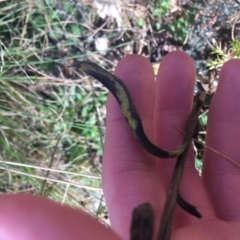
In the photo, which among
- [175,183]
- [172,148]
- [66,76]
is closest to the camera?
[175,183]

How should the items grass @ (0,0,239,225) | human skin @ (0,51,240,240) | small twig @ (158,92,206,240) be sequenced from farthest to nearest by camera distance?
grass @ (0,0,239,225), human skin @ (0,51,240,240), small twig @ (158,92,206,240)

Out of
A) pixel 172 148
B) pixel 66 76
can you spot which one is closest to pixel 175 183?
pixel 172 148

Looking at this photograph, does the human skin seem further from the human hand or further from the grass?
the grass

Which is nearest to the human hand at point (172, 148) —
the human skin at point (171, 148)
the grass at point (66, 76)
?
the human skin at point (171, 148)

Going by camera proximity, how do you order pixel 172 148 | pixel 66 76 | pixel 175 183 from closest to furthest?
pixel 175 183, pixel 172 148, pixel 66 76

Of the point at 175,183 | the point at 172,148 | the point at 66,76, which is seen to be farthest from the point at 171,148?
the point at 66,76

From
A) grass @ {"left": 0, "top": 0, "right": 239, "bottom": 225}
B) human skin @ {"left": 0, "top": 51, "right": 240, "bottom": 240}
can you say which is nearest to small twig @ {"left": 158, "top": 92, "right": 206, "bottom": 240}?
human skin @ {"left": 0, "top": 51, "right": 240, "bottom": 240}

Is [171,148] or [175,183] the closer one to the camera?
[175,183]

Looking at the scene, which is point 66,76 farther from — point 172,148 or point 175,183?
point 175,183

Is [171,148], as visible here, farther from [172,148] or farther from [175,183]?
[175,183]
